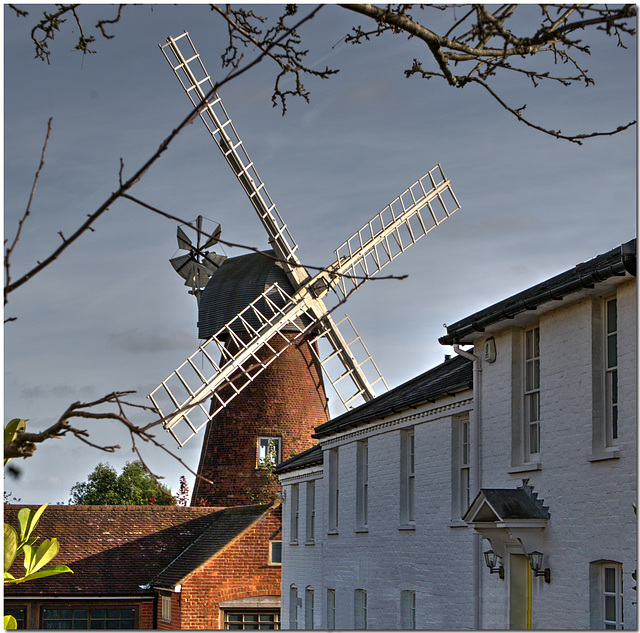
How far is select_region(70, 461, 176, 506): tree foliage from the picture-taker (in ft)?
187

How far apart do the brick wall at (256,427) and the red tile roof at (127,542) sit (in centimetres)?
101

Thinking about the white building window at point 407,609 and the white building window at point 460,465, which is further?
the white building window at point 407,609

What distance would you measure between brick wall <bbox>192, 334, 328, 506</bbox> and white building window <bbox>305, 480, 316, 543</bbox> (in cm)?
664

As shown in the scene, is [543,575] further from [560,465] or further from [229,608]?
[229,608]

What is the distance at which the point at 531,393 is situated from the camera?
40.3 ft

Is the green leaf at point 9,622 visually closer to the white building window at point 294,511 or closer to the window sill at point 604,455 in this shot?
the window sill at point 604,455

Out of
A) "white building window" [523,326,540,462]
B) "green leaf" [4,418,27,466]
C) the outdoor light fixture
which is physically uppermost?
"white building window" [523,326,540,462]

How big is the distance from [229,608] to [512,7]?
964 inches

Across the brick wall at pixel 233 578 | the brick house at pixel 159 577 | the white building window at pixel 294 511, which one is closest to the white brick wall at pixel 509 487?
the white building window at pixel 294 511

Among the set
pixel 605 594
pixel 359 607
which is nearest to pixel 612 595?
pixel 605 594

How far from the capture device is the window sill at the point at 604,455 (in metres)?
10.1

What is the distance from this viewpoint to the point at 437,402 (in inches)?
592

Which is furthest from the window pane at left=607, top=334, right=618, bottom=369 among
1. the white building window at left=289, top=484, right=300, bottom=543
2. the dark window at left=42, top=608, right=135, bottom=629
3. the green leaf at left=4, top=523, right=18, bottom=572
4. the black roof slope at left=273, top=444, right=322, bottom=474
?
the dark window at left=42, top=608, right=135, bottom=629

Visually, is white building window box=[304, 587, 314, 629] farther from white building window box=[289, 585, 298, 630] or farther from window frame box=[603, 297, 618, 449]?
window frame box=[603, 297, 618, 449]
